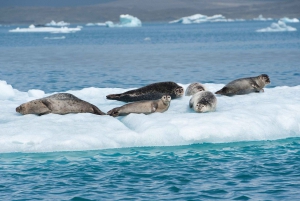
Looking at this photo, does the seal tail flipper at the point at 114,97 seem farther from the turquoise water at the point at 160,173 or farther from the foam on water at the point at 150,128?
the turquoise water at the point at 160,173

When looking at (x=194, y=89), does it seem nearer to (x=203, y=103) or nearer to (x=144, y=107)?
(x=203, y=103)

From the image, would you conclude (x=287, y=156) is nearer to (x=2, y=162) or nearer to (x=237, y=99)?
(x=237, y=99)

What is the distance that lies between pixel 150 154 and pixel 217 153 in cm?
111

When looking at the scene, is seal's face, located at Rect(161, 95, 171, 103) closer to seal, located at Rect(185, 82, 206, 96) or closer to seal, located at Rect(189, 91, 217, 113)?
seal, located at Rect(189, 91, 217, 113)

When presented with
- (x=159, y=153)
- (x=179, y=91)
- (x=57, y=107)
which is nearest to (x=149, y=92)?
(x=179, y=91)

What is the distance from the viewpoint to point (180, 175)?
8.62 metres

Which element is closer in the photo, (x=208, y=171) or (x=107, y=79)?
(x=208, y=171)

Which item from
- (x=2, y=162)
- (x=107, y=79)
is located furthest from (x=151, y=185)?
(x=107, y=79)

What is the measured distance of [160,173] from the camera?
28.6 ft

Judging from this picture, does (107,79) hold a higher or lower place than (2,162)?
higher

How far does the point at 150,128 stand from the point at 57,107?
2.22m

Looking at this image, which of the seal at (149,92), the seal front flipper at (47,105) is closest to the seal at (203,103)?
the seal at (149,92)

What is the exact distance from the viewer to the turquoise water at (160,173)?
25.7ft

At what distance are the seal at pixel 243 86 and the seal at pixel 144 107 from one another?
7.71ft
